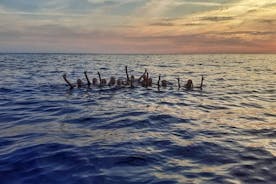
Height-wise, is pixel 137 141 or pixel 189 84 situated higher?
pixel 137 141

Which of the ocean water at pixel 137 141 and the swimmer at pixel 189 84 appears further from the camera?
the swimmer at pixel 189 84

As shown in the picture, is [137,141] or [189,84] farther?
[189,84]

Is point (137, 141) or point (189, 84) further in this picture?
point (189, 84)

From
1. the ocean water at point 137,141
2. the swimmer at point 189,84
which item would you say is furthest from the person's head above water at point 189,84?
the ocean water at point 137,141

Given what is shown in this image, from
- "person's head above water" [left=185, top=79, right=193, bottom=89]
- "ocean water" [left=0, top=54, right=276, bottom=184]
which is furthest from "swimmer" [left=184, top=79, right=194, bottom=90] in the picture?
"ocean water" [left=0, top=54, right=276, bottom=184]

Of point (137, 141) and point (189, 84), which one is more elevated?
point (137, 141)

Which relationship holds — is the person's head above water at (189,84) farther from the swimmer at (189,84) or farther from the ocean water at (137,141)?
the ocean water at (137,141)

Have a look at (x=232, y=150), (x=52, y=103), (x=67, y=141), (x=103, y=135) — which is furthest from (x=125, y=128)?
(x=52, y=103)

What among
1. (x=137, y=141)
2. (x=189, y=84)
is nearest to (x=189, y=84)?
(x=189, y=84)

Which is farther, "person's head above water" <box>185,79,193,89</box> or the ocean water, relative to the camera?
"person's head above water" <box>185,79,193,89</box>

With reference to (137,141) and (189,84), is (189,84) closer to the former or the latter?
(189,84)

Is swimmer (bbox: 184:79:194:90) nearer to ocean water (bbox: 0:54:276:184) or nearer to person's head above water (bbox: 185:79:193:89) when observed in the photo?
person's head above water (bbox: 185:79:193:89)

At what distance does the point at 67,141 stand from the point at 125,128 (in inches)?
136

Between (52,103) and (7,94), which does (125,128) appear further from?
(7,94)
